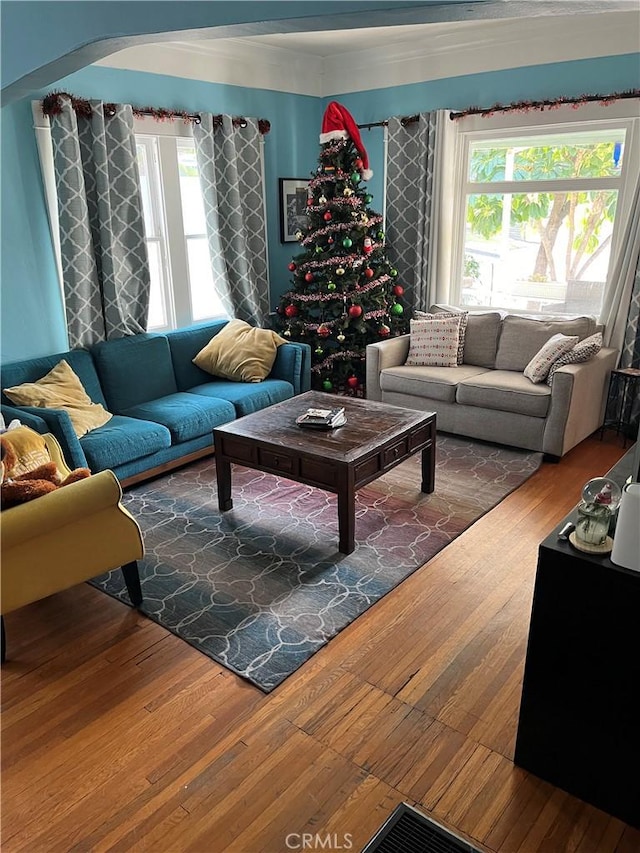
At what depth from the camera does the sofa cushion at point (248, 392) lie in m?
4.51

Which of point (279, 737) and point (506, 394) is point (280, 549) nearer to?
point (279, 737)

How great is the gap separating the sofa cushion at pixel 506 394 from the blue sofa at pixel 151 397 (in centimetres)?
127

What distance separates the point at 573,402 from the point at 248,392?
2221 millimetres

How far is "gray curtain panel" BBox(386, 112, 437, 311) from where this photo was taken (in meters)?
5.38

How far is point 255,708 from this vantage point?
2305 millimetres

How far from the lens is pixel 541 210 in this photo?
200 inches

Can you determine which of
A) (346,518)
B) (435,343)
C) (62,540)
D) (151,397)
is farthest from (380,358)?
(62,540)

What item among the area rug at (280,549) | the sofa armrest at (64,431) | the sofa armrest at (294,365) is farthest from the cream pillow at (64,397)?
the sofa armrest at (294,365)

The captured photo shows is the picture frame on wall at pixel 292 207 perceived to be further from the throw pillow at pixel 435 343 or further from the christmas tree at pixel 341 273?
the throw pillow at pixel 435 343

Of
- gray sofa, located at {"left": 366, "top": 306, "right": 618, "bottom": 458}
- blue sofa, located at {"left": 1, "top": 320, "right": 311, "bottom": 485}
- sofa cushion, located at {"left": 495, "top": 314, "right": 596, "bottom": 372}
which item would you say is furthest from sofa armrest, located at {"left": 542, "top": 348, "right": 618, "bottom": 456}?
blue sofa, located at {"left": 1, "top": 320, "right": 311, "bottom": 485}

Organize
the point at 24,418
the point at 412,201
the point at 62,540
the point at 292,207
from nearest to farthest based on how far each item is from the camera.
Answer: the point at 62,540
the point at 24,418
the point at 412,201
the point at 292,207

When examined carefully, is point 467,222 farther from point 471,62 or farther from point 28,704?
point 28,704

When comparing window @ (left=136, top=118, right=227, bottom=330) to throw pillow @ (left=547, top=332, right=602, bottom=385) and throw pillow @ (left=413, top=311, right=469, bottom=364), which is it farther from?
throw pillow @ (left=547, top=332, right=602, bottom=385)

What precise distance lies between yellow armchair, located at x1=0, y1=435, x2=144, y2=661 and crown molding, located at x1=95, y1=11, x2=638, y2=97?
3242 millimetres
